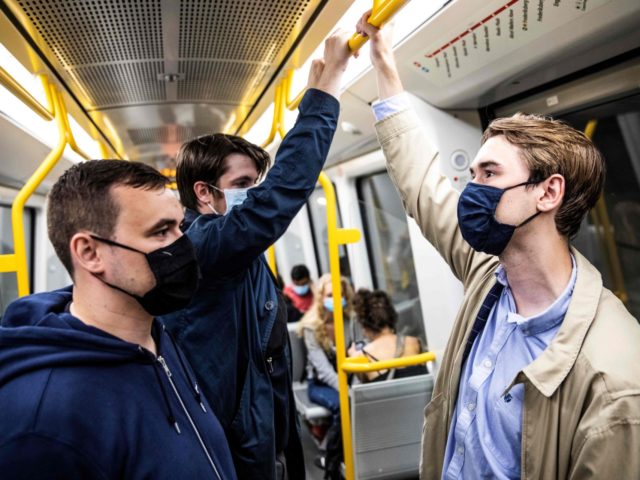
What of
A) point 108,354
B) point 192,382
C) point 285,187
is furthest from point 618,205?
point 108,354

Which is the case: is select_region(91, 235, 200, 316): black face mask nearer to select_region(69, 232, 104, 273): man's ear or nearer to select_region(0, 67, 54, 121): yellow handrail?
select_region(69, 232, 104, 273): man's ear

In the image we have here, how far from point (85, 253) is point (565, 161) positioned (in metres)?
1.47

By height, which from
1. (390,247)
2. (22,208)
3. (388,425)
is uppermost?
(22,208)

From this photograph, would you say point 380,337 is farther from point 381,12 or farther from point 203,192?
point 381,12

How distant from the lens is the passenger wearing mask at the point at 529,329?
4.04 feet

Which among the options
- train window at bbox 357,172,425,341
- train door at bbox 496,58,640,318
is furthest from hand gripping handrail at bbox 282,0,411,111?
train window at bbox 357,172,425,341

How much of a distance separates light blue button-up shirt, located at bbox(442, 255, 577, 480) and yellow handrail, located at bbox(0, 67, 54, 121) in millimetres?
1945

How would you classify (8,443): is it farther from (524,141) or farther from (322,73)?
(524,141)

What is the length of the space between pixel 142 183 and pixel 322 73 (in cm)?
76

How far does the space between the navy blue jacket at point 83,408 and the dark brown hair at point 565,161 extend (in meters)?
1.30

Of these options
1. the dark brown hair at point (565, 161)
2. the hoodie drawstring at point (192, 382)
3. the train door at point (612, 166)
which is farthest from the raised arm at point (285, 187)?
the train door at point (612, 166)

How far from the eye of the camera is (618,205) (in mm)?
2547

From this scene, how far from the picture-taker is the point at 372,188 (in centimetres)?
534

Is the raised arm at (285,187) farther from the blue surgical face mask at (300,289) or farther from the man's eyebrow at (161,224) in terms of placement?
the blue surgical face mask at (300,289)
